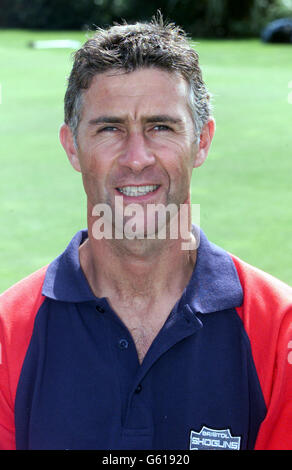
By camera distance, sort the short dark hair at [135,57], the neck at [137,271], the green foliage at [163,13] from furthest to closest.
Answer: the green foliage at [163,13]
the neck at [137,271]
the short dark hair at [135,57]

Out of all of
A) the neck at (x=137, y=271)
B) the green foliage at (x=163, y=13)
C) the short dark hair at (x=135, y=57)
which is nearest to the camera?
the short dark hair at (x=135, y=57)

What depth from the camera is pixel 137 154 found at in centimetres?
234

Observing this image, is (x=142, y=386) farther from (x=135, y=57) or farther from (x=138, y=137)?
(x=135, y=57)

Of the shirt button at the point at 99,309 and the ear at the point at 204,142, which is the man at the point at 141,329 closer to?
the shirt button at the point at 99,309

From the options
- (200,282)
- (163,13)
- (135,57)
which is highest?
(135,57)

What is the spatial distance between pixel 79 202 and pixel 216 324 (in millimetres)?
5307

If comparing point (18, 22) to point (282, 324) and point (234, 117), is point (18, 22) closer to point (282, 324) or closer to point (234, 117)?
point (234, 117)

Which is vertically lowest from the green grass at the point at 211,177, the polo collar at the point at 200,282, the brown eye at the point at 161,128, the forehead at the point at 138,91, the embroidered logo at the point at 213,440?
the green grass at the point at 211,177

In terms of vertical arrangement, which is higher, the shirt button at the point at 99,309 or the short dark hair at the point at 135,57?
the short dark hair at the point at 135,57

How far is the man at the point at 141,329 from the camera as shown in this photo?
232 centimetres

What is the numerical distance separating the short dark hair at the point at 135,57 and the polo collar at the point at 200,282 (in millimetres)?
403

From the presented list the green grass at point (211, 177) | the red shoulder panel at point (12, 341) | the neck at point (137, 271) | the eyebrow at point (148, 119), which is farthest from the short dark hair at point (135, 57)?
the green grass at point (211, 177)

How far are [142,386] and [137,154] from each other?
2.22 ft

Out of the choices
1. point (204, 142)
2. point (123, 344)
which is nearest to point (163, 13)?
point (204, 142)
